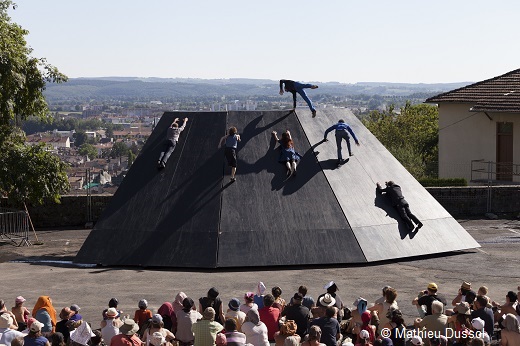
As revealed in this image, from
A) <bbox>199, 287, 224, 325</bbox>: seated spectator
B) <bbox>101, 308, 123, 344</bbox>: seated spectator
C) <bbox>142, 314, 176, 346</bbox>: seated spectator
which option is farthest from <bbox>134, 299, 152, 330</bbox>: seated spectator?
<bbox>142, 314, 176, 346</bbox>: seated spectator

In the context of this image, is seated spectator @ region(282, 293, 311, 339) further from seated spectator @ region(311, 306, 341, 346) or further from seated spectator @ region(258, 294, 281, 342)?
seated spectator @ region(311, 306, 341, 346)

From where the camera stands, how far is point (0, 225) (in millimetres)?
28234

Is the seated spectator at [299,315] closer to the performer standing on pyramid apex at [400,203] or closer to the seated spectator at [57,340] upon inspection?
the seated spectator at [57,340]

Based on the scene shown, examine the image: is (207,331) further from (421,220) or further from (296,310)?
(421,220)

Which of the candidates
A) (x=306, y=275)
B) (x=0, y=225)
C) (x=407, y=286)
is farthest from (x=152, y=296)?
(x=0, y=225)

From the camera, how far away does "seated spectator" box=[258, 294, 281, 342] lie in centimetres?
1526

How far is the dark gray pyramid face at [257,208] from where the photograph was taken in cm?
2311

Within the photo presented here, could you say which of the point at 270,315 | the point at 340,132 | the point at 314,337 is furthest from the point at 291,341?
the point at 340,132

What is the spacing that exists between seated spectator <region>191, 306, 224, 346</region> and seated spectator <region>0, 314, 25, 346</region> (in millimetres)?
2393

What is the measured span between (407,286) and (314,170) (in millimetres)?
5367

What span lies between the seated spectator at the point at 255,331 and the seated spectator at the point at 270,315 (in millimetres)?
1405

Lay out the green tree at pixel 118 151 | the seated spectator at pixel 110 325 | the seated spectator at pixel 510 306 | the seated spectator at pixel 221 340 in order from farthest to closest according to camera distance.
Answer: the green tree at pixel 118 151, the seated spectator at pixel 510 306, the seated spectator at pixel 110 325, the seated spectator at pixel 221 340

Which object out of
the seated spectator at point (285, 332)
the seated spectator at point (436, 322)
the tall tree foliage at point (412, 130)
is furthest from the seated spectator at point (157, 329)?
the tall tree foliage at point (412, 130)

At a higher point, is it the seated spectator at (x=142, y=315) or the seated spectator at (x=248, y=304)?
the seated spectator at (x=248, y=304)
